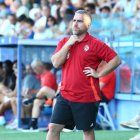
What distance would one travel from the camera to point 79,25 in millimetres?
7035

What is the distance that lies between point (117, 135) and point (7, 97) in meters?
3.83

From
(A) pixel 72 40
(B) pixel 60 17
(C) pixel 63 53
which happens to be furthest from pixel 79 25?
(B) pixel 60 17

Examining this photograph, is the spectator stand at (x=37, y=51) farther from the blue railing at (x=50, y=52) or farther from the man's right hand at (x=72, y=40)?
the man's right hand at (x=72, y=40)

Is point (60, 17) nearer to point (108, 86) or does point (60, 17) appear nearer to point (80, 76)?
point (108, 86)

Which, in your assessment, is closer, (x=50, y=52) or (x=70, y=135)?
(x=70, y=135)

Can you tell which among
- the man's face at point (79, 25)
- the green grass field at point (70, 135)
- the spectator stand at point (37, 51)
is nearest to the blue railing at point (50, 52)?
the spectator stand at point (37, 51)

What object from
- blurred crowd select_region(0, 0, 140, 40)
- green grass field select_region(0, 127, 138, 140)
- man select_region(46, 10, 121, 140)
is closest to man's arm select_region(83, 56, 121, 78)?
man select_region(46, 10, 121, 140)

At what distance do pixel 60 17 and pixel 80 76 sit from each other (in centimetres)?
938

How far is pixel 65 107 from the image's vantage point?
716cm

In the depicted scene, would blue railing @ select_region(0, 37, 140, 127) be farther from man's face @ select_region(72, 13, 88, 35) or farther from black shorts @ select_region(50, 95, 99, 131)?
man's face @ select_region(72, 13, 88, 35)

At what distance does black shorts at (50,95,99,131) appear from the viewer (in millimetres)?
7105

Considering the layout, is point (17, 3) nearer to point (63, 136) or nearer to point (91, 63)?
point (63, 136)

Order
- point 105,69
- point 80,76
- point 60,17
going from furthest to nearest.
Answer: point 60,17
point 105,69
point 80,76

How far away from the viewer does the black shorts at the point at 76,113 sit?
7.11 metres
